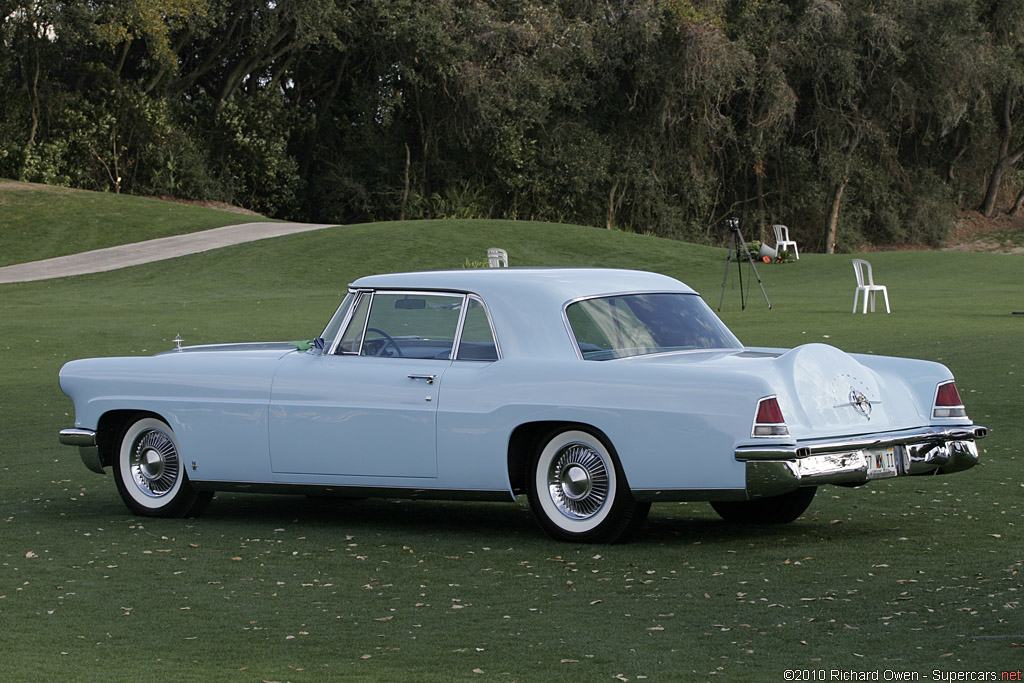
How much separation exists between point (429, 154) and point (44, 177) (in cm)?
1474

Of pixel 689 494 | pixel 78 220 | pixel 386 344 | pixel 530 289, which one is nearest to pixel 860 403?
pixel 689 494

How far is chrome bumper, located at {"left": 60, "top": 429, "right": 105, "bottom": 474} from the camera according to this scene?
8.38 meters

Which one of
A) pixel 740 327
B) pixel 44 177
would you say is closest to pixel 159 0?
pixel 44 177

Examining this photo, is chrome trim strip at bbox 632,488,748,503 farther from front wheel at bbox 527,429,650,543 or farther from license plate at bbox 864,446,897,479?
license plate at bbox 864,446,897,479

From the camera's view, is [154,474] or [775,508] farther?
[154,474]

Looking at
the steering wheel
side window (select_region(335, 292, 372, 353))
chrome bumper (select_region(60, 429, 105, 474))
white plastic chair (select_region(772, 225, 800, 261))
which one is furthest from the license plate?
white plastic chair (select_region(772, 225, 800, 261))

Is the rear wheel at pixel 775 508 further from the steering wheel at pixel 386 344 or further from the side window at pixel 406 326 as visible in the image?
the steering wheel at pixel 386 344

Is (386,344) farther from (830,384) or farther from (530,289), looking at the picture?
(830,384)

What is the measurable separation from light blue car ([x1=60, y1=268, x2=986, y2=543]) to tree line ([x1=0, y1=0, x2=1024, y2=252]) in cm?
3972

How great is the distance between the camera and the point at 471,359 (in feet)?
24.2

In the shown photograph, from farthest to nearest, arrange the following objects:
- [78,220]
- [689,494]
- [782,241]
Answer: [78,220] < [782,241] < [689,494]

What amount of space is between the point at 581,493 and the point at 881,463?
1.50m

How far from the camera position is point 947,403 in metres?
7.30

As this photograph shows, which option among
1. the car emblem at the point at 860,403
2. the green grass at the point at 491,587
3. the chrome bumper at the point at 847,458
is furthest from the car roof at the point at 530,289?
the car emblem at the point at 860,403
